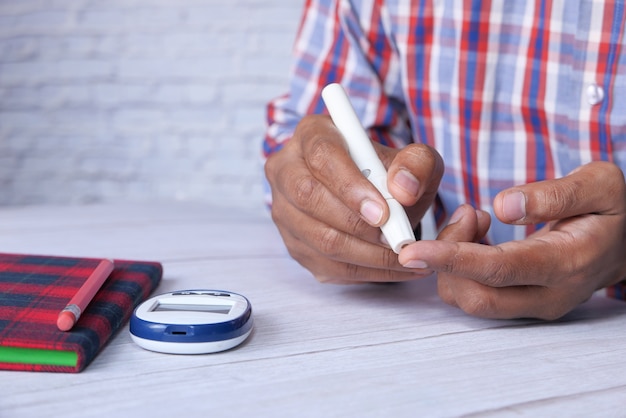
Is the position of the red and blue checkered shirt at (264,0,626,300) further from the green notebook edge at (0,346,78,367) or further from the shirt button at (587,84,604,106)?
the green notebook edge at (0,346,78,367)

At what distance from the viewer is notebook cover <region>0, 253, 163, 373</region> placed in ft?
1.65

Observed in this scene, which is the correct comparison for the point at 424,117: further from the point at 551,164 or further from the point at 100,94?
the point at 100,94

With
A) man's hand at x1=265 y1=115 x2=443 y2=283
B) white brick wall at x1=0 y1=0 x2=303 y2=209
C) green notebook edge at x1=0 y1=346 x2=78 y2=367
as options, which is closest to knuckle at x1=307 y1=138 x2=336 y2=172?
man's hand at x1=265 y1=115 x2=443 y2=283

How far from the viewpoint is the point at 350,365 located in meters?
0.53

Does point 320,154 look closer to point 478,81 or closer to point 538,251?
point 538,251

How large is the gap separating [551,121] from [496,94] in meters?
0.08

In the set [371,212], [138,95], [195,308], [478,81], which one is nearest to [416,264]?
[371,212]

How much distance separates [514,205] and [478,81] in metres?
0.36

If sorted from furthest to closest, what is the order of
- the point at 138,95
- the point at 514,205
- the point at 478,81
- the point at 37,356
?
the point at 138,95 → the point at 478,81 → the point at 514,205 → the point at 37,356

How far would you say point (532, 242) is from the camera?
0.63 metres

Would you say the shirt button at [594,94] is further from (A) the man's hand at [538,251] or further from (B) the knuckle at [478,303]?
(B) the knuckle at [478,303]

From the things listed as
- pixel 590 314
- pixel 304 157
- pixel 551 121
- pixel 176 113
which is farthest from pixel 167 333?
pixel 176 113

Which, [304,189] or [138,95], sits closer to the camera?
[304,189]

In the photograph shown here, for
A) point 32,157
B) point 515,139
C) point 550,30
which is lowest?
point 32,157
